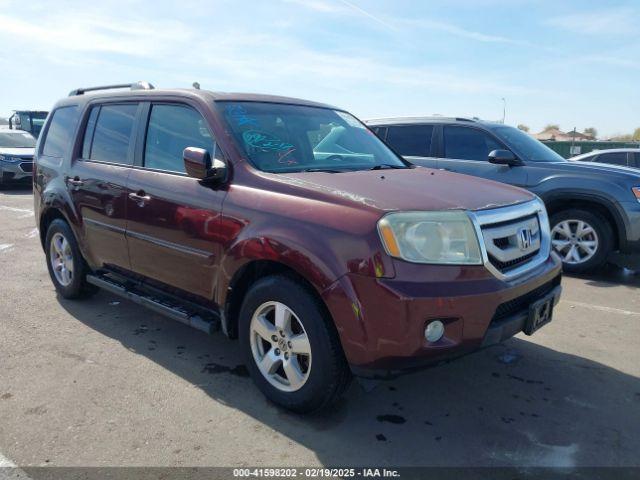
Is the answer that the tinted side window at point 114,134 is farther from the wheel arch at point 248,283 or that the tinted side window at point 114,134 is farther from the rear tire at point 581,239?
the rear tire at point 581,239

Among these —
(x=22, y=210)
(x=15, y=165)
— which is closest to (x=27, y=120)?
(x=15, y=165)

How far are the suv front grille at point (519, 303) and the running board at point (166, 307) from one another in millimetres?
1752

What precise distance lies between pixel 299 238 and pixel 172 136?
1580mm

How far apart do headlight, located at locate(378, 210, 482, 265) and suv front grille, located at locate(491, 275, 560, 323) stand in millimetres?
335

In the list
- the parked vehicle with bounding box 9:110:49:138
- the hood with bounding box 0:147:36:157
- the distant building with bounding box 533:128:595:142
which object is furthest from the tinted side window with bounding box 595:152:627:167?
the parked vehicle with bounding box 9:110:49:138

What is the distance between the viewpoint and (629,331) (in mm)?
4438

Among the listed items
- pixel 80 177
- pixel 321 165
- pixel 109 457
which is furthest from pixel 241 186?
pixel 80 177

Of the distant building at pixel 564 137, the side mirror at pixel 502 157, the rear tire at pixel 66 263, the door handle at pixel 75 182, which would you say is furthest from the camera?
the distant building at pixel 564 137

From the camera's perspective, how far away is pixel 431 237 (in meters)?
2.67

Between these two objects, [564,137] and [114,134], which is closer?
[114,134]

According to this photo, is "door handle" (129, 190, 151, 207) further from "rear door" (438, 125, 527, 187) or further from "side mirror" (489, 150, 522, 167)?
"rear door" (438, 125, 527, 187)

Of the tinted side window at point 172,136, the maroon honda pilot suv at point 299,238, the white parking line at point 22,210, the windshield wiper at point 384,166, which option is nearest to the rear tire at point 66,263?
the maroon honda pilot suv at point 299,238

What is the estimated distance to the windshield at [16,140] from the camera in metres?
15.2

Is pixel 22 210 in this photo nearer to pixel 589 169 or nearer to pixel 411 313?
pixel 589 169
